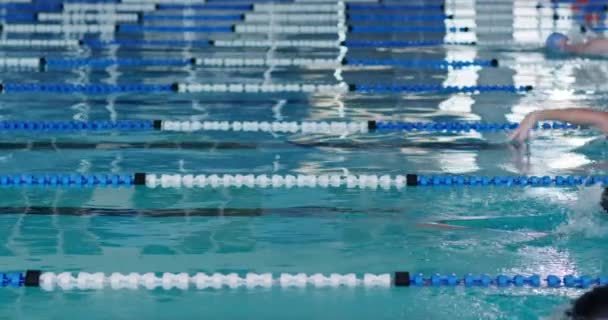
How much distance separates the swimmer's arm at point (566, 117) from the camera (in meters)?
5.80

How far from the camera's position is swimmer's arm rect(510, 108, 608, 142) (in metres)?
5.80

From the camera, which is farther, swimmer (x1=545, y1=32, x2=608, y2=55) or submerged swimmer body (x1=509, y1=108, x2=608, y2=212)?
swimmer (x1=545, y1=32, x2=608, y2=55)

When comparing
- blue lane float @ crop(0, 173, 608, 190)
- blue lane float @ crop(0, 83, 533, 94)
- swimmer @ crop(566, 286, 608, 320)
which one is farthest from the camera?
blue lane float @ crop(0, 83, 533, 94)

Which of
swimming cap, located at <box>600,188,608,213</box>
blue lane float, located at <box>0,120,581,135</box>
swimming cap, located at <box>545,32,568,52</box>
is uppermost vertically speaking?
swimming cap, located at <box>545,32,568,52</box>

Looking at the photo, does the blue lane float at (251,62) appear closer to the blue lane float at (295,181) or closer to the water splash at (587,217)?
the blue lane float at (295,181)

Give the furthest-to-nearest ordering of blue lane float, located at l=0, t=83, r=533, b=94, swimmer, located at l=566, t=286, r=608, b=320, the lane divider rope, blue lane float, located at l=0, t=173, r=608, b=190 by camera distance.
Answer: the lane divider rope → blue lane float, located at l=0, t=83, r=533, b=94 → blue lane float, located at l=0, t=173, r=608, b=190 → swimmer, located at l=566, t=286, r=608, b=320

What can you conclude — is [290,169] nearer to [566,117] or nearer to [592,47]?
[566,117]

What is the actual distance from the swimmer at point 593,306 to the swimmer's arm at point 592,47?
7621 mm

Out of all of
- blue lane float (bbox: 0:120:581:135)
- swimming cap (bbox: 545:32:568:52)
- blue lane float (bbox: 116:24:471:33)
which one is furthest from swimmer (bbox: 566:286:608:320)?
blue lane float (bbox: 116:24:471:33)

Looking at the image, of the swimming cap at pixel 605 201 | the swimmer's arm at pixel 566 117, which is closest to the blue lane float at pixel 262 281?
the swimming cap at pixel 605 201

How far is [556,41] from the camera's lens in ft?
34.3

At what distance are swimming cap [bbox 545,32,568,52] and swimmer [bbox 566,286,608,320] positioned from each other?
315 inches

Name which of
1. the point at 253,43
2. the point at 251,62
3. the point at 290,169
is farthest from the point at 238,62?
the point at 290,169

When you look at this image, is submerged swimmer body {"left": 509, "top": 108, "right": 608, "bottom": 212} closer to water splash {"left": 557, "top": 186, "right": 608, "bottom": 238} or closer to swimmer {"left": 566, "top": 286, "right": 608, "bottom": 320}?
water splash {"left": 557, "top": 186, "right": 608, "bottom": 238}
